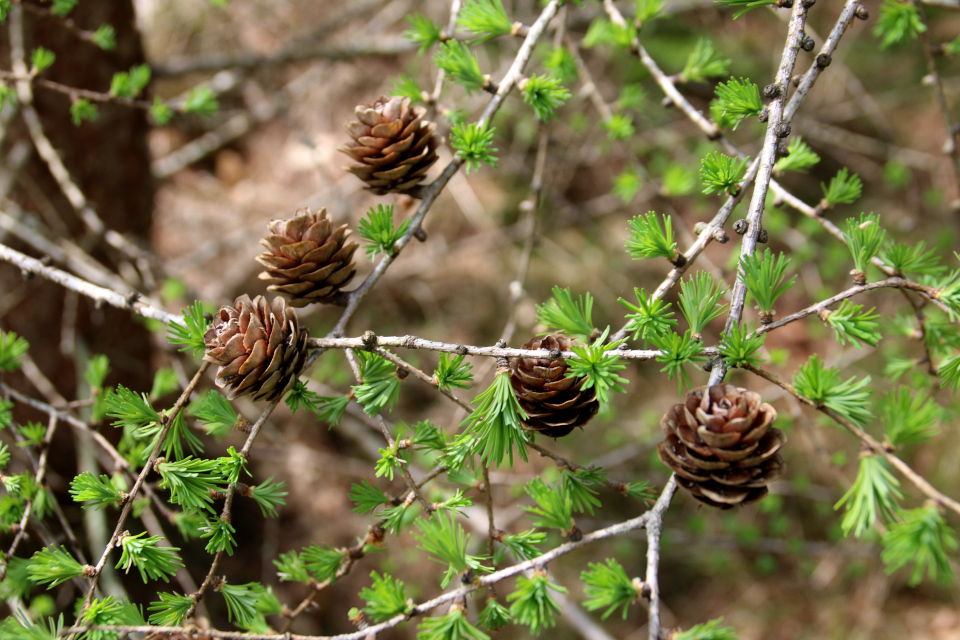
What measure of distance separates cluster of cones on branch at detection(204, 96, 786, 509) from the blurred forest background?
573mm

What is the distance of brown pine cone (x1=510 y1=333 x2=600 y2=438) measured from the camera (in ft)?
2.36

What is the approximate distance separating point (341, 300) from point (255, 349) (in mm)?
177

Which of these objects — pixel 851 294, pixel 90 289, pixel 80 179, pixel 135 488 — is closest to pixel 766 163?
pixel 851 294

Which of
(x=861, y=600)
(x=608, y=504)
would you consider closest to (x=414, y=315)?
(x=608, y=504)

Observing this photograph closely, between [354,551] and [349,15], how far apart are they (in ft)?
7.02

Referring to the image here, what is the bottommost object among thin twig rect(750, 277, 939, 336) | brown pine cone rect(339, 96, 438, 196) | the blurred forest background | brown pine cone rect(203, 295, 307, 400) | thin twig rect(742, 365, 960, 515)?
the blurred forest background

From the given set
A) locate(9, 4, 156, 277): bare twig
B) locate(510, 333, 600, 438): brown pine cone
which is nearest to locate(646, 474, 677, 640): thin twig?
locate(510, 333, 600, 438): brown pine cone

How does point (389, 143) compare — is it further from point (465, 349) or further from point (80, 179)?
point (80, 179)

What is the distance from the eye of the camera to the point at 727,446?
0.65 m

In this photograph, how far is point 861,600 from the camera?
231cm

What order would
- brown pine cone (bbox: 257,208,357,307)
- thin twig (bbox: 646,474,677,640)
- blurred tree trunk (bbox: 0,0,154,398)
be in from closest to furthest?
thin twig (bbox: 646,474,677,640), brown pine cone (bbox: 257,208,357,307), blurred tree trunk (bbox: 0,0,154,398)

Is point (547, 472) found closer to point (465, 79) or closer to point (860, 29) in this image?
point (465, 79)

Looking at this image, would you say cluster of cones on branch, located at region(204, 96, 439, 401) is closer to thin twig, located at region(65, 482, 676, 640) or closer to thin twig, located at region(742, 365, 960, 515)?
thin twig, located at region(65, 482, 676, 640)

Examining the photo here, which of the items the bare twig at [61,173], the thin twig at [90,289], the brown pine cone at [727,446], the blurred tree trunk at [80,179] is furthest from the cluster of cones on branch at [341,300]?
the blurred tree trunk at [80,179]
